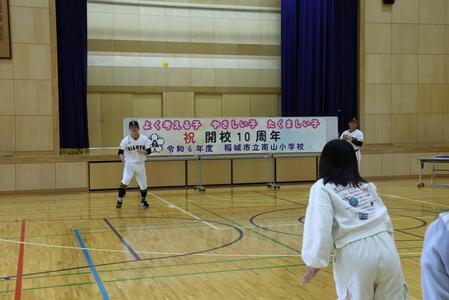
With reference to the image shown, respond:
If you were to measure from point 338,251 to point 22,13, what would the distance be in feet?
44.3

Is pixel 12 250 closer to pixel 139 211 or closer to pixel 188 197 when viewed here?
pixel 139 211

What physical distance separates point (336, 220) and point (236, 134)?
11.2 m

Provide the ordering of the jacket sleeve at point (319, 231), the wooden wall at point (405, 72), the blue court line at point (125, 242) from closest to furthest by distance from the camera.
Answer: the jacket sleeve at point (319, 231) < the blue court line at point (125, 242) < the wooden wall at point (405, 72)

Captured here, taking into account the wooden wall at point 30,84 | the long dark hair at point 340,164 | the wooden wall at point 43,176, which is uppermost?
the wooden wall at point 30,84

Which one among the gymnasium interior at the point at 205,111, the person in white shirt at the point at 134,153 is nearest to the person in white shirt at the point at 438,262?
the gymnasium interior at the point at 205,111

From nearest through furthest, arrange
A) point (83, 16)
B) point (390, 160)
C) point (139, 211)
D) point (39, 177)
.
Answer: point (139, 211) → point (39, 177) → point (83, 16) → point (390, 160)

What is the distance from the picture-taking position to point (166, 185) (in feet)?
48.1

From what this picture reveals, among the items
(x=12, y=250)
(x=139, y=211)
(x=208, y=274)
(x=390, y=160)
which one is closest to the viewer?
(x=208, y=274)

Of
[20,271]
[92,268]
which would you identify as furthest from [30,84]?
[92,268]

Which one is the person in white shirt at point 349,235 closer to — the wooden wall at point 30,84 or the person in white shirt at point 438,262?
the person in white shirt at point 438,262

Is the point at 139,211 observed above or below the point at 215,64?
below

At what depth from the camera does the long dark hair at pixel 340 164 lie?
113 inches

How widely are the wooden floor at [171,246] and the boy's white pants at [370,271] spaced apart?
220cm

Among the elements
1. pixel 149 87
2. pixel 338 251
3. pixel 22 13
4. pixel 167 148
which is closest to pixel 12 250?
pixel 338 251
